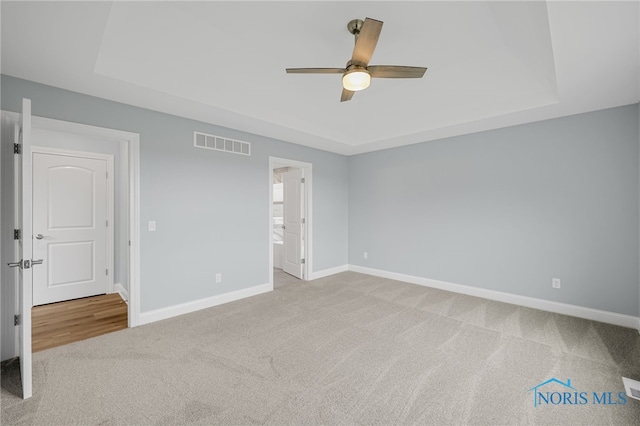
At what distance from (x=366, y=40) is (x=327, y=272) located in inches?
168

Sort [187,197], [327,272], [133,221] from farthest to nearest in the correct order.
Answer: [327,272] → [187,197] → [133,221]

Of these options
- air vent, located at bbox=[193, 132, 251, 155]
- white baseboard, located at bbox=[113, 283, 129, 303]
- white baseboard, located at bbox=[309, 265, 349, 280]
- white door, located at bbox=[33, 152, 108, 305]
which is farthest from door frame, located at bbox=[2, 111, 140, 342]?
white baseboard, located at bbox=[309, 265, 349, 280]

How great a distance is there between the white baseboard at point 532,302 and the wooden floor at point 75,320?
4.22 m

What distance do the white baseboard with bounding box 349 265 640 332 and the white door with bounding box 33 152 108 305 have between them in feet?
15.8

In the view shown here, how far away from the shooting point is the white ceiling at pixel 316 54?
1.86 metres

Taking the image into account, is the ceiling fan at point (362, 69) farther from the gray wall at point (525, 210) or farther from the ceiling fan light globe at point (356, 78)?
the gray wall at point (525, 210)

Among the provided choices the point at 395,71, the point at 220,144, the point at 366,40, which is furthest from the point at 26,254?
the point at 395,71

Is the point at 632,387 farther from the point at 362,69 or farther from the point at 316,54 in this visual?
the point at 316,54

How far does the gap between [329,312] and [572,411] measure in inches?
90.3

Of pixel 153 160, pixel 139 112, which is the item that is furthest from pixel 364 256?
pixel 139 112

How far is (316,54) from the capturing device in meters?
2.64

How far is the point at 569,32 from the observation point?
180cm

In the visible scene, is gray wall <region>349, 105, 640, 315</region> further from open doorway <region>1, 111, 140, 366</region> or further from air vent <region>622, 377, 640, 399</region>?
open doorway <region>1, 111, 140, 366</region>

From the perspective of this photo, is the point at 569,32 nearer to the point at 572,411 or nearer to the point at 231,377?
the point at 572,411
